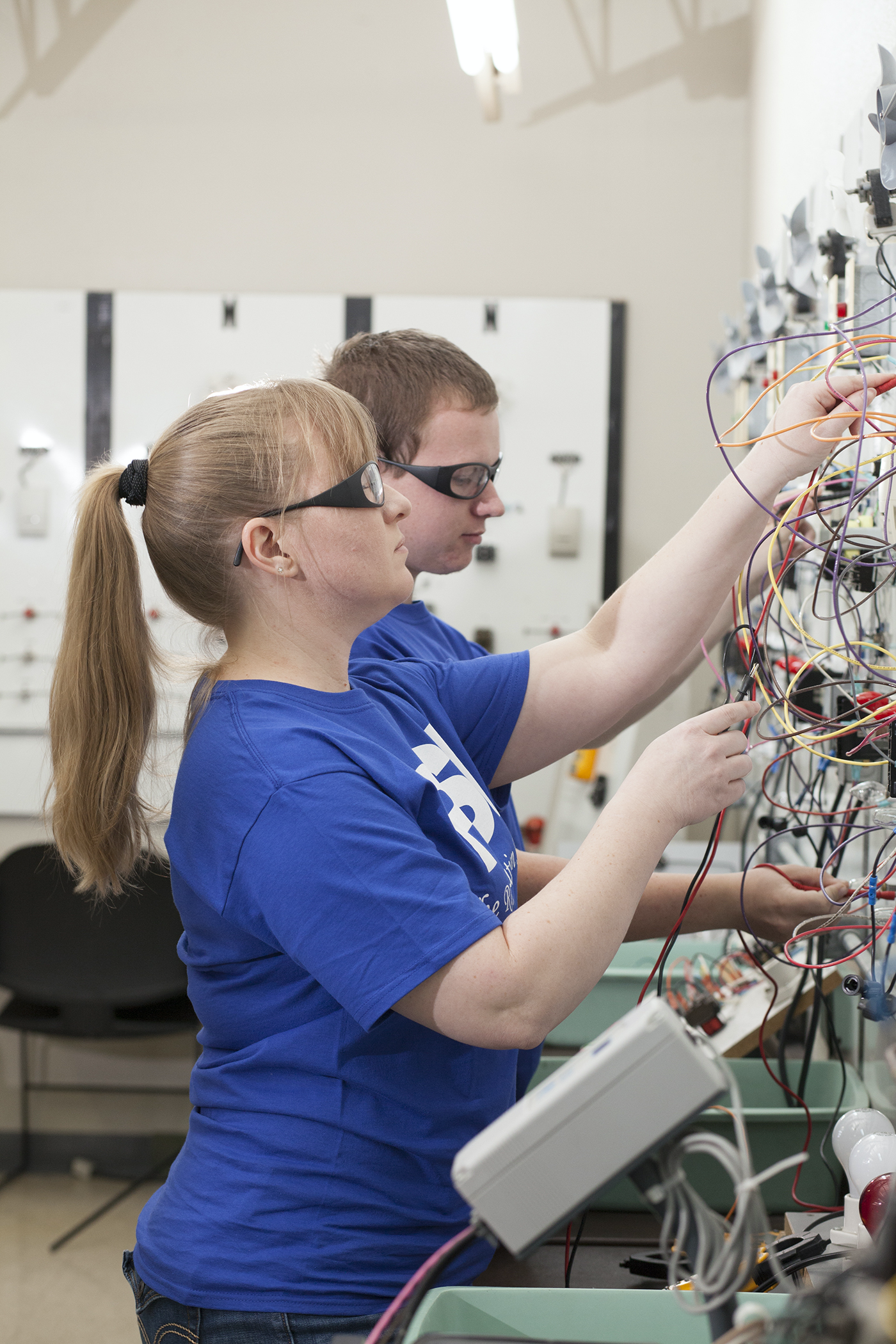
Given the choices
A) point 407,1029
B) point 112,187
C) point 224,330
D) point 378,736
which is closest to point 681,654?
point 378,736

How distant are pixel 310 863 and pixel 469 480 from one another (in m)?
0.66

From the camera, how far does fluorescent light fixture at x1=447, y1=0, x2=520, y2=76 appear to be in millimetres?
2590

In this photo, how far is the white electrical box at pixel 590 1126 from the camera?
22.2 inches

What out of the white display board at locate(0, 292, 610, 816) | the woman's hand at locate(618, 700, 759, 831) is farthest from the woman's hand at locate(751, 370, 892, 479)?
the white display board at locate(0, 292, 610, 816)

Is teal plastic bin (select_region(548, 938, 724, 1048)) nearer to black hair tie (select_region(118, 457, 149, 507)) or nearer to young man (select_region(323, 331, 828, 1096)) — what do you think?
young man (select_region(323, 331, 828, 1096))

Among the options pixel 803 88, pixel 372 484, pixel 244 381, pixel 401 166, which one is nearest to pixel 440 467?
pixel 372 484

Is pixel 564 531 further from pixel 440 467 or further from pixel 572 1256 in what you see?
pixel 572 1256

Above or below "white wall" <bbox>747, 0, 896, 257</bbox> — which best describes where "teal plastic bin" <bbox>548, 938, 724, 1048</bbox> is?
below

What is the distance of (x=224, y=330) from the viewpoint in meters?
3.44

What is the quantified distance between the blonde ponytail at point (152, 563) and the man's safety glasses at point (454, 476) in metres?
0.27

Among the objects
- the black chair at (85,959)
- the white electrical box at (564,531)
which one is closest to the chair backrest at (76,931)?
the black chair at (85,959)

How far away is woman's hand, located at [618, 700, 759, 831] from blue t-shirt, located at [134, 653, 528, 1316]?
172 millimetres

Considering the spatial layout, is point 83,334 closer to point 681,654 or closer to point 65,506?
point 65,506

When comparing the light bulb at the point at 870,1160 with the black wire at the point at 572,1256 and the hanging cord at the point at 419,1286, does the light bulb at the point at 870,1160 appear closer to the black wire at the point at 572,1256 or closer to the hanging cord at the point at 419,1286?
the black wire at the point at 572,1256
